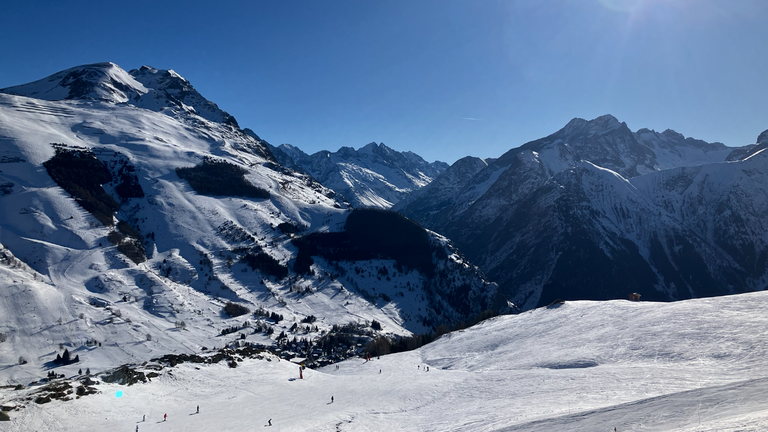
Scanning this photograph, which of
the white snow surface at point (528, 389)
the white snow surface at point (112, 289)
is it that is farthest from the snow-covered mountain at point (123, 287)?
the white snow surface at point (528, 389)

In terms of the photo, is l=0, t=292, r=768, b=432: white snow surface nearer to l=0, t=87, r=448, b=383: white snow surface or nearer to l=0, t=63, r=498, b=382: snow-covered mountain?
l=0, t=63, r=498, b=382: snow-covered mountain

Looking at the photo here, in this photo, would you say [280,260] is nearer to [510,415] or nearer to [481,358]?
[481,358]

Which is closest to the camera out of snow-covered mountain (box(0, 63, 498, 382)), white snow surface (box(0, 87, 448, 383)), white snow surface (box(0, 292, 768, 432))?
white snow surface (box(0, 292, 768, 432))

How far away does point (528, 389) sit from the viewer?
44.3 metres

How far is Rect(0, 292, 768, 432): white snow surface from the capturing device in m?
29.7

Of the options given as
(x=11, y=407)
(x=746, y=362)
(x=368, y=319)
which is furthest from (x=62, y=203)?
(x=746, y=362)

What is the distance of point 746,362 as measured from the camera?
37.0 meters

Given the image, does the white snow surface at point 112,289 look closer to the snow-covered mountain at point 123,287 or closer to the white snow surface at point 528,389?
the snow-covered mountain at point 123,287

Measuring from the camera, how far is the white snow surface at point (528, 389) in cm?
2973

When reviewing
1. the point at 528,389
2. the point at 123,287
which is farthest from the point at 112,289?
the point at 528,389

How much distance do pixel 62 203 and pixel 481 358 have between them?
18741 cm

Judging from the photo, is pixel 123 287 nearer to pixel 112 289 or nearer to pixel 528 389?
pixel 112 289

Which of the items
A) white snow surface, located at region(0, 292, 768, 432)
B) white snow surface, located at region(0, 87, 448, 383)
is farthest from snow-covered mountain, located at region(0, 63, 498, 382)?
white snow surface, located at region(0, 292, 768, 432)

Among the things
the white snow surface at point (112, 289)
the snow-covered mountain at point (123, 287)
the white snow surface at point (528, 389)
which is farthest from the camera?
the snow-covered mountain at point (123, 287)
